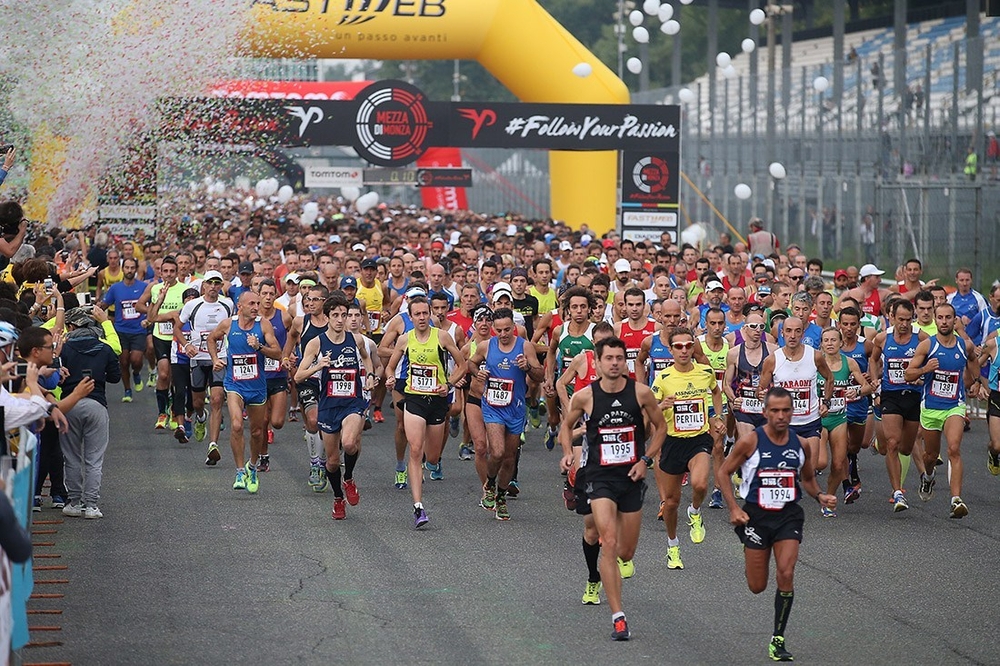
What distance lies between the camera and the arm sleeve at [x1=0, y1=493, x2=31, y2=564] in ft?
18.3

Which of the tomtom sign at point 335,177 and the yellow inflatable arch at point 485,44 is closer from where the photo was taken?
the yellow inflatable arch at point 485,44

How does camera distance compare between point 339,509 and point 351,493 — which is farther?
point 351,493

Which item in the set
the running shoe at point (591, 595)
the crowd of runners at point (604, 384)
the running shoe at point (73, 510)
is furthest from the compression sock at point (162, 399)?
the running shoe at point (591, 595)

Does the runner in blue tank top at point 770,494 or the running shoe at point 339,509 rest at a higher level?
the runner in blue tank top at point 770,494

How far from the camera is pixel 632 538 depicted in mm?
9055

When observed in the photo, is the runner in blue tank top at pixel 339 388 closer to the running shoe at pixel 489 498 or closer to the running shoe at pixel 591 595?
the running shoe at pixel 489 498

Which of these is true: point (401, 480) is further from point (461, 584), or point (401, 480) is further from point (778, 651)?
point (778, 651)

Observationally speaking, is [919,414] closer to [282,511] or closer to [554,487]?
[554,487]

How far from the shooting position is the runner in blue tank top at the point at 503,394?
12.2 m

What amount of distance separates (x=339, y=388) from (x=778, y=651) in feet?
17.0

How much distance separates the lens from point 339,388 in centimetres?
1222

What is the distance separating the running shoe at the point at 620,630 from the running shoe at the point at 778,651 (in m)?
0.78

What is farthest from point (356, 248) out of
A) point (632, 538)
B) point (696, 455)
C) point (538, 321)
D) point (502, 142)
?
point (632, 538)

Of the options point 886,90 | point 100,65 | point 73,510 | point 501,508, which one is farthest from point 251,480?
point 886,90
